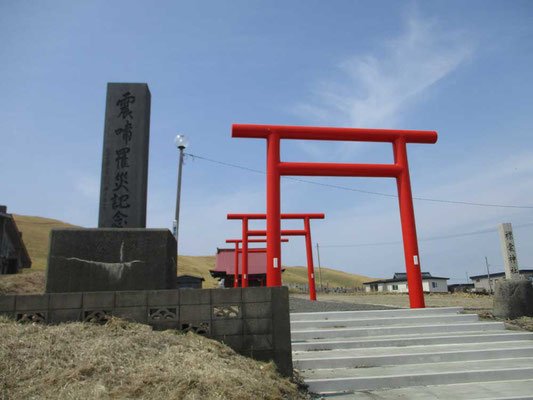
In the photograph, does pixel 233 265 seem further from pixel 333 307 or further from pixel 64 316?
pixel 64 316

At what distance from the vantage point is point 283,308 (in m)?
4.65

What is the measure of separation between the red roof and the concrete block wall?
24773 millimetres

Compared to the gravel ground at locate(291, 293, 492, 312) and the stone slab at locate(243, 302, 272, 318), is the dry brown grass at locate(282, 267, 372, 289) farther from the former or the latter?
the stone slab at locate(243, 302, 272, 318)

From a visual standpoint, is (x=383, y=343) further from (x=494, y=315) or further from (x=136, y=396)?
(x=136, y=396)

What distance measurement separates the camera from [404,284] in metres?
48.6

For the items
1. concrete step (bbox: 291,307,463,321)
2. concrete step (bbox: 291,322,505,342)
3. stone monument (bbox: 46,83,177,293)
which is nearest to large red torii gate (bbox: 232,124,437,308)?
concrete step (bbox: 291,307,463,321)

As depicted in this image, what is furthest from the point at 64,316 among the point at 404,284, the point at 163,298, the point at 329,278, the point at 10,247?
the point at 329,278

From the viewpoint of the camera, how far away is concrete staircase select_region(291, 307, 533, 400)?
455 centimetres

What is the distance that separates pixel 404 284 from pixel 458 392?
4783 centimetres

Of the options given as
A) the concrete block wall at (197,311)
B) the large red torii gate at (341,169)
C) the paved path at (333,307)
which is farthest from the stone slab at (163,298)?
the paved path at (333,307)

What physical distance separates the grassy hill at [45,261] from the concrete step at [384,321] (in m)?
14.3

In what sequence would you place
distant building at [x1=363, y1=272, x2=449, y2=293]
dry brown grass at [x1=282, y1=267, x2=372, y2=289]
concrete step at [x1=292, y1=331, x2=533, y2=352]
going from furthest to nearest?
dry brown grass at [x1=282, y1=267, x2=372, y2=289] → distant building at [x1=363, y1=272, x2=449, y2=293] → concrete step at [x1=292, y1=331, x2=533, y2=352]

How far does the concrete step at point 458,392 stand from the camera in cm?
425

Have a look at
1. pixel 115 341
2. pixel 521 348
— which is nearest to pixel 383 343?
pixel 521 348
